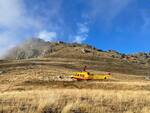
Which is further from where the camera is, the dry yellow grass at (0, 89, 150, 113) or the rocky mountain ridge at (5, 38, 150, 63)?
the rocky mountain ridge at (5, 38, 150, 63)

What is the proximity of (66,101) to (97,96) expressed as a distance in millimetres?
2657

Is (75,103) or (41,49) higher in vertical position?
(41,49)

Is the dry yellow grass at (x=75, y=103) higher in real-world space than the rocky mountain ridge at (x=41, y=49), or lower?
lower

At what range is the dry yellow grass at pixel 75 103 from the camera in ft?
67.1

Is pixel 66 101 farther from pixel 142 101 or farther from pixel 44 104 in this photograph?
pixel 142 101

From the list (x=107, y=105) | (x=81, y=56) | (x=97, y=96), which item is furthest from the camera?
(x=81, y=56)

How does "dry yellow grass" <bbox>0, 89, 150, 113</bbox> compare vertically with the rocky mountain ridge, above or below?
below

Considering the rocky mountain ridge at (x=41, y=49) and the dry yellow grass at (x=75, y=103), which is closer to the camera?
A: the dry yellow grass at (x=75, y=103)

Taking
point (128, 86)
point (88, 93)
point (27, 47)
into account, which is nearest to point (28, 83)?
point (128, 86)

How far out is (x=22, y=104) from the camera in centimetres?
2089

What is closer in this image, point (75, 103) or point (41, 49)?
point (75, 103)

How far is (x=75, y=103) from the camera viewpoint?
21531 millimetres

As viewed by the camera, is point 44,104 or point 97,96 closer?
Answer: point 44,104

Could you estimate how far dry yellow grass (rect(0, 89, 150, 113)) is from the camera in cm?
2045
